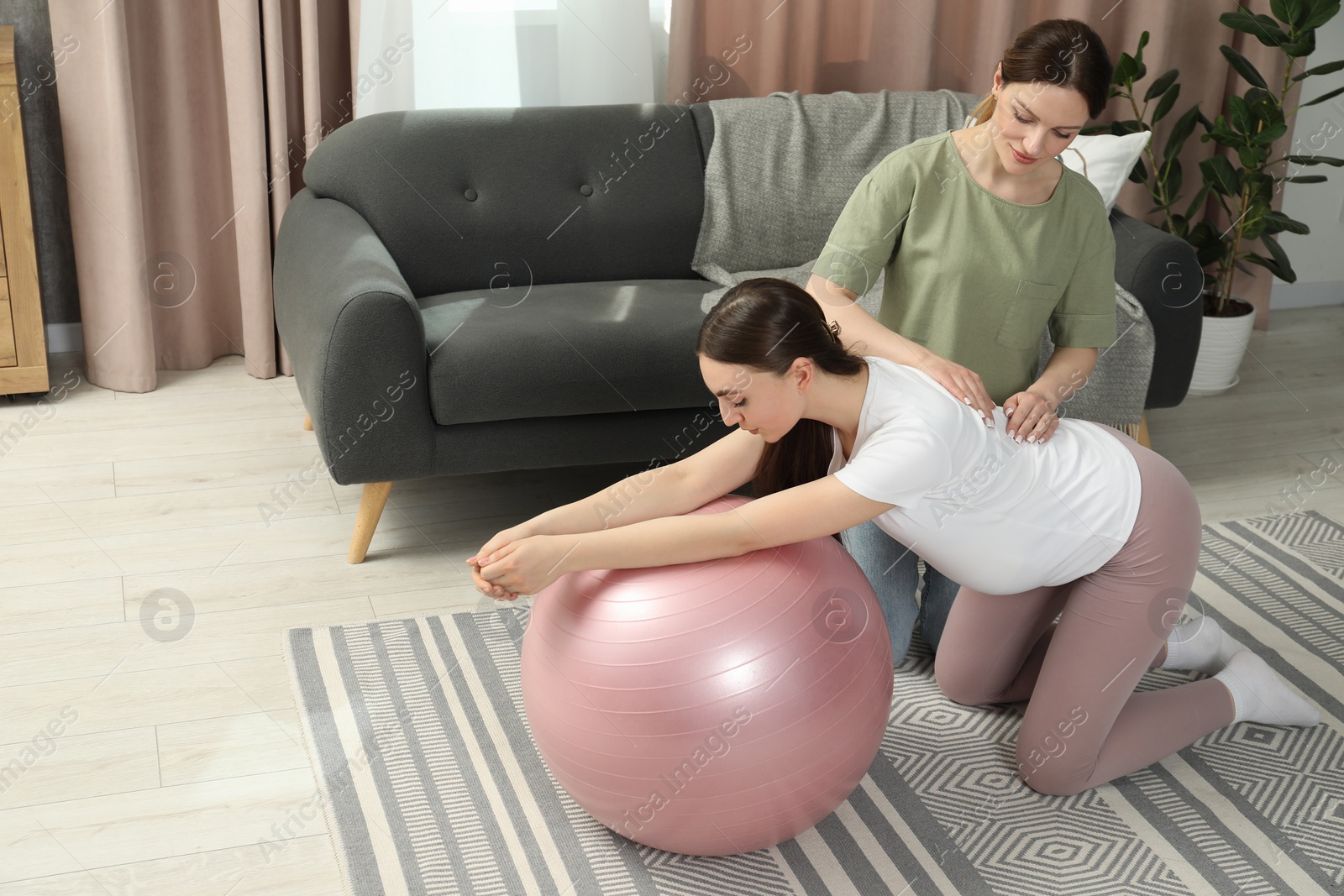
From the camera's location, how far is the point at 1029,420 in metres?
1.65

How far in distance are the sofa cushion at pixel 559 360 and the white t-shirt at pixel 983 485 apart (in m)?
0.77

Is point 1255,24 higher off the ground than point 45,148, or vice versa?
point 1255,24

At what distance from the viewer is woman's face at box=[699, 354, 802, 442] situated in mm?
1438

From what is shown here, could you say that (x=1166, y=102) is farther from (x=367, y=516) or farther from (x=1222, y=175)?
(x=367, y=516)

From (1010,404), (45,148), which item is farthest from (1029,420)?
(45,148)

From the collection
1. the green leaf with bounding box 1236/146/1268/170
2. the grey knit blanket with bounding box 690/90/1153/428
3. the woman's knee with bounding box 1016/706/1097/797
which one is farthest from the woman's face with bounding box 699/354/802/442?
the green leaf with bounding box 1236/146/1268/170

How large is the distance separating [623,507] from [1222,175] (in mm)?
2521

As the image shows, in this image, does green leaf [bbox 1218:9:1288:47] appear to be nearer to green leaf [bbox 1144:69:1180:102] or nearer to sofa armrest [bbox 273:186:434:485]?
green leaf [bbox 1144:69:1180:102]

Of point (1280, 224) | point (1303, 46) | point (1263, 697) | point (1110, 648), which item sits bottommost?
point (1263, 697)

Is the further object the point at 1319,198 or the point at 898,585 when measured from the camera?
the point at 1319,198

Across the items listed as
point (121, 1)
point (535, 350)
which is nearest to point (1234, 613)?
point (535, 350)

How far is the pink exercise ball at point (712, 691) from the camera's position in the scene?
1389 millimetres

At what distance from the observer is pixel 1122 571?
165 cm

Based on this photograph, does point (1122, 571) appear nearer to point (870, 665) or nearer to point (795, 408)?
point (870, 665)
